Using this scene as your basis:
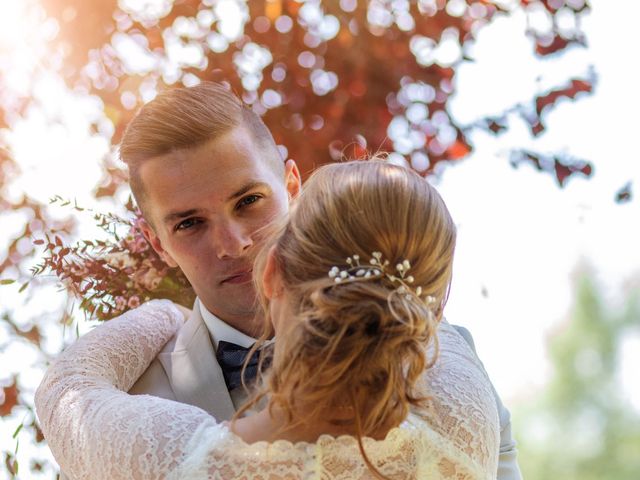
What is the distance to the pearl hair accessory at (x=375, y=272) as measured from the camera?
246 cm

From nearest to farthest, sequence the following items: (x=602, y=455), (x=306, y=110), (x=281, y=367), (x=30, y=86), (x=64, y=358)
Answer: (x=281, y=367) < (x=64, y=358) < (x=306, y=110) < (x=30, y=86) < (x=602, y=455)

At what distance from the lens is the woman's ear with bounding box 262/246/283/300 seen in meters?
2.61

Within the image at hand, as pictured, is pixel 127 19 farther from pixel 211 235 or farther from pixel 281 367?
pixel 281 367

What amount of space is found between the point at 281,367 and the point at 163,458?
379 mm

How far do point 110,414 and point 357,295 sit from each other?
0.75 meters

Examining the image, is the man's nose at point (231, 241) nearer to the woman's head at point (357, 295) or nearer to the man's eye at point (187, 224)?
the man's eye at point (187, 224)

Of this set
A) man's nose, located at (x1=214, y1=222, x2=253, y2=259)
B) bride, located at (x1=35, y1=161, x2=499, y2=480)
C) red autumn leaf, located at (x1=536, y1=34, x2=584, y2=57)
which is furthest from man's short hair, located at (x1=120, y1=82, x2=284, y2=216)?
red autumn leaf, located at (x1=536, y1=34, x2=584, y2=57)

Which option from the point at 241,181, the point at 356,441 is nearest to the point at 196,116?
the point at 241,181

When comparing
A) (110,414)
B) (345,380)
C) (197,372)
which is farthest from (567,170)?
(110,414)

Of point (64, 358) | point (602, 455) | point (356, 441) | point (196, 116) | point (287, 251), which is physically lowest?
point (602, 455)

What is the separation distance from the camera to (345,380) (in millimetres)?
2441

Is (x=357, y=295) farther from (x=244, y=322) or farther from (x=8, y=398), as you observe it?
(x=8, y=398)

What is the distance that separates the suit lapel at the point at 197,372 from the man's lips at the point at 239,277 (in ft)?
0.58

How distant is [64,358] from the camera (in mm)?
3061
